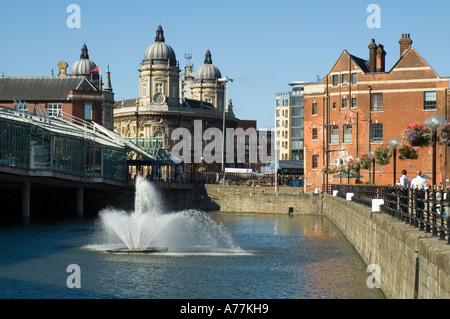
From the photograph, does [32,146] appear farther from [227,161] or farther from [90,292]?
[227,161]

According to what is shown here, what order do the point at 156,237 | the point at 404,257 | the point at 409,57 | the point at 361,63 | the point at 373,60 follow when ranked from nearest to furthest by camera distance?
the point at 404,257, the point at 156,237, the point at 409,57, the point at 373,60, the point at 361,63

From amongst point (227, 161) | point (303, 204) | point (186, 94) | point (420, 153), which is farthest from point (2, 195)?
point (186, 94)

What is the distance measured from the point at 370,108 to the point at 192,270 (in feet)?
175

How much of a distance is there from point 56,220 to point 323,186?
30.0 meters

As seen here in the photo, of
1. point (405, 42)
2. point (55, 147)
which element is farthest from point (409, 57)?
point (55, 147)

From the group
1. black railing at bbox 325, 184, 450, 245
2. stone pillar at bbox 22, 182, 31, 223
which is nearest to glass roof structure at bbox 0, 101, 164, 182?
stone pillar at bbox 22, 182, 31, 223

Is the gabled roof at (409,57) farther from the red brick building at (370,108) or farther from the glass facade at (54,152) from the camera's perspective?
the glass facade at (54,152)

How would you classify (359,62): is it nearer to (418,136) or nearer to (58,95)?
(58,95)

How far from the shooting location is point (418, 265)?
59.7ft

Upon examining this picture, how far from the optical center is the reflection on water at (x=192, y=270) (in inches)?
1096

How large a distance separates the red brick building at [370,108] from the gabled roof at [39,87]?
3093cm

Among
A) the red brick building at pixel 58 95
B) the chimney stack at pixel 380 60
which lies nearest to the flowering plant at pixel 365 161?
the chimney stack at pixel 380 60

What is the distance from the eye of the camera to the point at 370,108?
82125mm

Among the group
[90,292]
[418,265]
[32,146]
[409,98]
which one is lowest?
[90,292]
